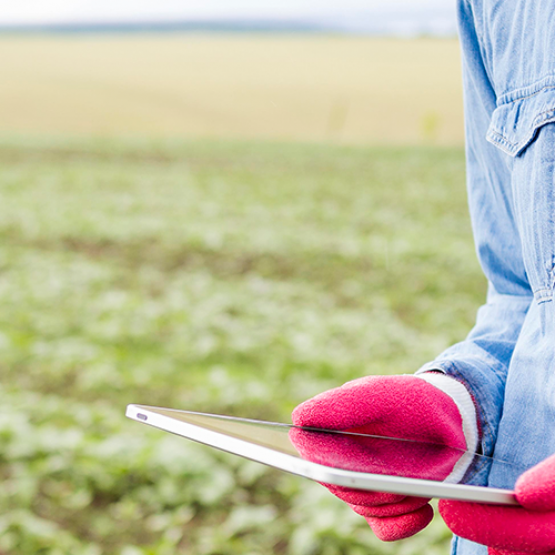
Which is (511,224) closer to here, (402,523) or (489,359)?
(489,359)

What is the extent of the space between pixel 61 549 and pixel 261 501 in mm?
992

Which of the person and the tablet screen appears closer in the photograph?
the tablet screen

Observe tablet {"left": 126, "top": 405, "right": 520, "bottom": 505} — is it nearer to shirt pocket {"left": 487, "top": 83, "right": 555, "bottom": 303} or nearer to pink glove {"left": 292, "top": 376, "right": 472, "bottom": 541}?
pink glove {"left": 292, "top": 376, "right": 472, "bottom": 541}

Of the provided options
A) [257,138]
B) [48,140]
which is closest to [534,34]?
[48,140]

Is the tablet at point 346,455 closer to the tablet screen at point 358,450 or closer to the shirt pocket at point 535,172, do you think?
the tablet screen at point 358,450

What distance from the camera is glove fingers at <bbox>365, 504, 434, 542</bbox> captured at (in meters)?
1.06

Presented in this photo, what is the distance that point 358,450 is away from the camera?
95 centimetres

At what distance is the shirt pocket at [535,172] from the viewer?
1.06 metres

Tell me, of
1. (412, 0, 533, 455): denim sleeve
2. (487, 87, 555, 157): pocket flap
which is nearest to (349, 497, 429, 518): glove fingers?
(412, 0, 533, 455): denim sleeve

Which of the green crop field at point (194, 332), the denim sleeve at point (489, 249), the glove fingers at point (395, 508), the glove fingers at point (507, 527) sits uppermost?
the denim sleeve at point (489, 249)

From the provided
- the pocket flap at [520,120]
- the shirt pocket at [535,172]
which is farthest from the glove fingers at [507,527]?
the pocket flap at [520,120]

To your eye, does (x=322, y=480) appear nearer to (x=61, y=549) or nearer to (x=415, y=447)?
(x=415, y=447)

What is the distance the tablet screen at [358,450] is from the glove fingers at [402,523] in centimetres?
13

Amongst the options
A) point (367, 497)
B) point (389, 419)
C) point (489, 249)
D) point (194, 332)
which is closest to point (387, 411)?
point (389, 419)
